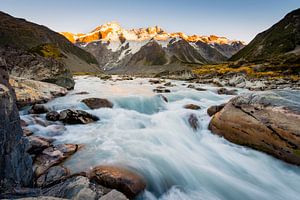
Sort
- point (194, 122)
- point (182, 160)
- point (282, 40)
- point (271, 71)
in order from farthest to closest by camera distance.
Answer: point (282, 40), point (271, 71), point (194, 122), point (182, 160)

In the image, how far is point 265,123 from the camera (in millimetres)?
7875

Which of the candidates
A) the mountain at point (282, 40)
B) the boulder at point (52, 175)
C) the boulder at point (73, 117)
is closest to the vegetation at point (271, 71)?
the boulder at point (73, 117)

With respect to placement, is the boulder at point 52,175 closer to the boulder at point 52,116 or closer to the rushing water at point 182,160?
the rushing water at point 182,160

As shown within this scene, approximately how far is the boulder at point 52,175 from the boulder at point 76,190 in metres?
0.20

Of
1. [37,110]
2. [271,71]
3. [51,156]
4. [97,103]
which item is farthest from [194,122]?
[271,71]

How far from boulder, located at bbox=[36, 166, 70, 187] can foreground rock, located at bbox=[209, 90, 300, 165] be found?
677 centimetres

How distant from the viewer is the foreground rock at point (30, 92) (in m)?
12.8

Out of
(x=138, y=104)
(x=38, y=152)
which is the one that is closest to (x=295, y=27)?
(x=138, y=104)

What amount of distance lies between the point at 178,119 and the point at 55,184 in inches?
305

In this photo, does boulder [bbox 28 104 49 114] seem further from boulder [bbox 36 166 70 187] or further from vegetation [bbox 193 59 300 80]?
vegetation [bbox 193 59 300 80]

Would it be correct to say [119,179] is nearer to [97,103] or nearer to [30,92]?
[97,103]

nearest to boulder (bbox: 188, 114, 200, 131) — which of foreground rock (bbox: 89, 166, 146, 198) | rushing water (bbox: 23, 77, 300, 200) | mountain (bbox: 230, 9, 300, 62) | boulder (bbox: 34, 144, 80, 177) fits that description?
rushing water (bbox: 23, 77, 300, 200)

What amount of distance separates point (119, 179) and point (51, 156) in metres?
2.49

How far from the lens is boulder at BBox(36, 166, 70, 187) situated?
Result: 4959 millimetres
